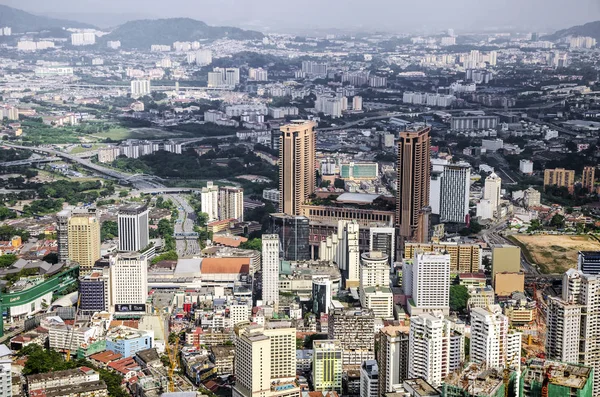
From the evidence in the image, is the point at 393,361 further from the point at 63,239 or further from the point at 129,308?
the point at 63,239

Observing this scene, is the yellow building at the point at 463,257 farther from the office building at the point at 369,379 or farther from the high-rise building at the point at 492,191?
the office building at the point at 369,379

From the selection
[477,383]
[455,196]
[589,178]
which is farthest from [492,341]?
[589,178]

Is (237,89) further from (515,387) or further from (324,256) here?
(515,387)

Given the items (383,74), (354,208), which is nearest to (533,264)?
(354,208)

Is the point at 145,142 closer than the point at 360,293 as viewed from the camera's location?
No

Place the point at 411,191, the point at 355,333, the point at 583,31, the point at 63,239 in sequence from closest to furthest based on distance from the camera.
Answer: the point at 355,333
the point at 63,239
the point at 411,191
the point at 583,31

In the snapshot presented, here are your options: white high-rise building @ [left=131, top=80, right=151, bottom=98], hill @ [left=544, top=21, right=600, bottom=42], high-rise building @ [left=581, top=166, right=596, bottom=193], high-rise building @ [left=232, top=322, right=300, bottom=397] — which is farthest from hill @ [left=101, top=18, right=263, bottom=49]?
high-rise building @ [left=232, top=322, right=300, bottom=397]
